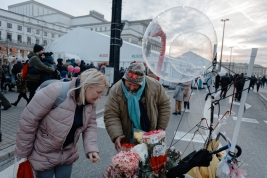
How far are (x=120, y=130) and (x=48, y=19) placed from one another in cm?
9545

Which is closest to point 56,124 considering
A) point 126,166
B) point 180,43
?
point 126,166

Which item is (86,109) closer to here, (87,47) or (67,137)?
(67,137)

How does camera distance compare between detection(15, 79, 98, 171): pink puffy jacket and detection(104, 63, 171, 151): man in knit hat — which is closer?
detection(15, 79, 98, 171): pink puffy jacket

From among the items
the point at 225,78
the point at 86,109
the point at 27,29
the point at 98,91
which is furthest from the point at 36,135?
the point at 27,29

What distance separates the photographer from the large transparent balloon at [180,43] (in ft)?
6.46

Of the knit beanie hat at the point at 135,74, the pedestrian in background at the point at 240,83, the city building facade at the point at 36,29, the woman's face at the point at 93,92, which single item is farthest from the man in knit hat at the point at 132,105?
the city building facade at the point at 36,29

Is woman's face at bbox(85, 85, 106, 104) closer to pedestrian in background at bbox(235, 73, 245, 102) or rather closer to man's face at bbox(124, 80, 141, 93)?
man's face at bbox(124, 80, 141, 93)

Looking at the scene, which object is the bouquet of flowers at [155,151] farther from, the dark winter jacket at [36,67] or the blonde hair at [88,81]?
the dark winter jacket at [36,67]

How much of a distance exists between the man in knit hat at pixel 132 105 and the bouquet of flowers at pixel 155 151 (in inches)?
A: 25.1

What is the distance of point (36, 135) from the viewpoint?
1.79m

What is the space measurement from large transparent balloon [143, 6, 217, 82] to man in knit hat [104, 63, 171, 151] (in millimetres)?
232

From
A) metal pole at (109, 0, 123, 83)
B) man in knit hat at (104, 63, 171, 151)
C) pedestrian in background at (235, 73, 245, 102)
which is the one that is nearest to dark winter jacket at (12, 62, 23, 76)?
metal pole at (109, 0, 123, 83)

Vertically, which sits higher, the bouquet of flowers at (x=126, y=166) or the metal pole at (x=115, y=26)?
the metal pole at (x=115, y=26)

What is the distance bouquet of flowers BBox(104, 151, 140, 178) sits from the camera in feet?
4.34
